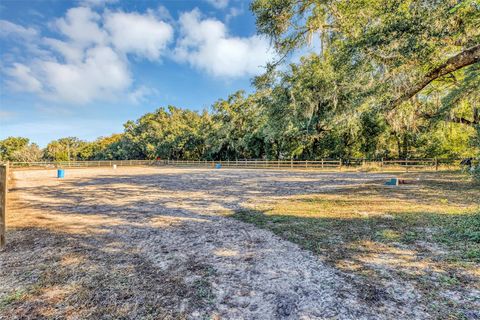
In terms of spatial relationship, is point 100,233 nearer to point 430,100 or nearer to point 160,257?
point 160,257

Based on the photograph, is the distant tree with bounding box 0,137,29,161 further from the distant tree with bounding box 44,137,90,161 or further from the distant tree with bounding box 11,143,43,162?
the distant tree with bounding box 44,137,90,161

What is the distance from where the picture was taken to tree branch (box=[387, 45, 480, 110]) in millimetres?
5336

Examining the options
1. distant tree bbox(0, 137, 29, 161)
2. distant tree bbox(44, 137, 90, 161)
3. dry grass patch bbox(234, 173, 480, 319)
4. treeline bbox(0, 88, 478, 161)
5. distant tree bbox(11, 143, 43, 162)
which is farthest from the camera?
distant tree bbox(44, 137, 90, 161)

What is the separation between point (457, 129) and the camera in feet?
56.0

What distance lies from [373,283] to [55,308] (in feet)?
11.5

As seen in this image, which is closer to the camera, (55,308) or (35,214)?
(55,308)

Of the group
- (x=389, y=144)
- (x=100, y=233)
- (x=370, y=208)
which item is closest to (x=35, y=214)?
(x=100, y=233)

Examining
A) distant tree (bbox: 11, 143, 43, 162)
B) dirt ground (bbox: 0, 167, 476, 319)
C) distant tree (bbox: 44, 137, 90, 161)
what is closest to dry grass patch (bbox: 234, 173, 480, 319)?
dirt ground (bbox: 0, 167, 476, 319)

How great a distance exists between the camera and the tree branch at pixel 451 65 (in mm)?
5336

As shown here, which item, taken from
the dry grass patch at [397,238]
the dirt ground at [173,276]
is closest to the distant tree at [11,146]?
the dirt ground at [173,276]

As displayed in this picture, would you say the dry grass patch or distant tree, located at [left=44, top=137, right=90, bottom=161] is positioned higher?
distant tree, located at [left=44, top=137, right=90, bottom=161]

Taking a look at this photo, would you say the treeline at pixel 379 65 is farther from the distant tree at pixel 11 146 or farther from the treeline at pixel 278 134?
the distant tree at pixel 11 146

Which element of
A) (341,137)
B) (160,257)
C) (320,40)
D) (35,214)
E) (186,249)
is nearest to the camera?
(160,257)

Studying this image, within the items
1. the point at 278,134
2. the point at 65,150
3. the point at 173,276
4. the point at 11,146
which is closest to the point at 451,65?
the point at 173,276
